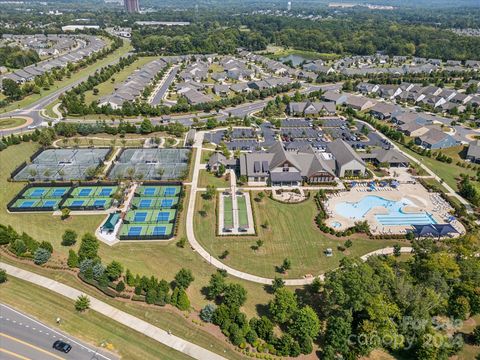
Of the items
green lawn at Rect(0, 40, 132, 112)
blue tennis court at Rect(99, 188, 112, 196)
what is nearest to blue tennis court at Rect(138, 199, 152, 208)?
blue tennis court at Rect(99, 188, 112, 196)

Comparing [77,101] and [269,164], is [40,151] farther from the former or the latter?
[269,164]

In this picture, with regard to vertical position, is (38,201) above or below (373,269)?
below

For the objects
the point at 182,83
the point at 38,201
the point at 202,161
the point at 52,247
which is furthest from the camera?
the point at 182,83

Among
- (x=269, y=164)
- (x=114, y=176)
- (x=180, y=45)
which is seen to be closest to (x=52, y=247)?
(x=114, y=176)

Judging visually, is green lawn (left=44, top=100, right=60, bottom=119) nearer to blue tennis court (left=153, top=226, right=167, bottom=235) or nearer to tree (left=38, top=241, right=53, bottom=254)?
tree (left=38, top=241, right=53, bottom=254)

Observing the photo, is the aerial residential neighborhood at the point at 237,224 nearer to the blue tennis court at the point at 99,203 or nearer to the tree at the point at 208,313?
the tree at the point at 208,313

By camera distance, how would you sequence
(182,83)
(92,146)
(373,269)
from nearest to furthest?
1. (373,269)
2. (92,146)
3. (182,83)
